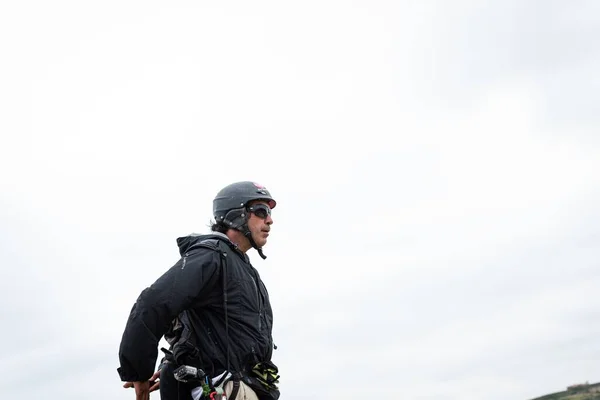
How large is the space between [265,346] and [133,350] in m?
1.44

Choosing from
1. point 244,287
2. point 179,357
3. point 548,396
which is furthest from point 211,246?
point 548,396

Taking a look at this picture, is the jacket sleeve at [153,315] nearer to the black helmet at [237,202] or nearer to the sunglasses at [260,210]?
the black helmet at [237,202]

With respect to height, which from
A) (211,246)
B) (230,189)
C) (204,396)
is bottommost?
(204,396)

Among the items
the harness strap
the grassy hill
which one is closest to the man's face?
the harness strap

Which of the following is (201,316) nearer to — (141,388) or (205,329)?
(205,329)

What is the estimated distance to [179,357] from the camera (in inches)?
336

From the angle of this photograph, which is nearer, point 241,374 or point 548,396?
point 241,374

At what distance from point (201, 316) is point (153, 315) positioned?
760 millimetres

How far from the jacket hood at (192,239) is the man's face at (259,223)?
38 cm

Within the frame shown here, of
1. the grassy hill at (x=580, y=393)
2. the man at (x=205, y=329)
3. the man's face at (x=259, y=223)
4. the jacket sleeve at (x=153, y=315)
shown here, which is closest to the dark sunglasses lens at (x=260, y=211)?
the man's face at (x=259, y=223)

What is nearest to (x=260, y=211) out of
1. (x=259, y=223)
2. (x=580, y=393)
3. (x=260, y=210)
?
(x=260, y=210)

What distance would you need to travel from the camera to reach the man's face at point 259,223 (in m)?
9.38

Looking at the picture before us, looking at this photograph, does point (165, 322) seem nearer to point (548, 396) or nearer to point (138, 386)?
point (138, 386)

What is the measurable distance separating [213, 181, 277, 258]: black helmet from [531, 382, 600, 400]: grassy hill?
1098cm
